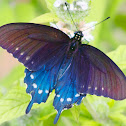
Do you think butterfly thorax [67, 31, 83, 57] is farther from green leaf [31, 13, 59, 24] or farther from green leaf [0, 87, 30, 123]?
green leaf [0, 87, 30, 123]

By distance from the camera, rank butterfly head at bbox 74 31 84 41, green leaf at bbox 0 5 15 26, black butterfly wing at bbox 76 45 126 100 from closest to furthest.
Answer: black butterfly wing at bbox 76 45 126 100, butterfly head at bbox 74 31 84 41, green leaf at bbox 0 5 15 26

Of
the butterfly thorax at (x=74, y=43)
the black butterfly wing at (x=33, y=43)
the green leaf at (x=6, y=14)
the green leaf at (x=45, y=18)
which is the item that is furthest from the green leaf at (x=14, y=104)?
the green leaf at (x=6, y=14)

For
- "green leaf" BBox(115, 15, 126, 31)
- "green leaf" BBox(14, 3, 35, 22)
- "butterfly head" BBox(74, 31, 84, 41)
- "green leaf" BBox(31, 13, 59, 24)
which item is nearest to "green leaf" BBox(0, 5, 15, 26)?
"green leaf" BBox(14, 3, 35, 22)

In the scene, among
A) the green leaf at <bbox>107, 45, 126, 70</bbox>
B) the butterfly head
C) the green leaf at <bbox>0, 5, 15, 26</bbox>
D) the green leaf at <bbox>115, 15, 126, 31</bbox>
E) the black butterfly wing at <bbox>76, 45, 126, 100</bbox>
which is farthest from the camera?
the green leaf at <bbox>115, 15, 126, 31</bbox>

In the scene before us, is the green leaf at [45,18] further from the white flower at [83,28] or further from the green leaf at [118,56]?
the green leaf at [118,56]

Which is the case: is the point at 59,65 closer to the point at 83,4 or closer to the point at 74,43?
the point at 74,43

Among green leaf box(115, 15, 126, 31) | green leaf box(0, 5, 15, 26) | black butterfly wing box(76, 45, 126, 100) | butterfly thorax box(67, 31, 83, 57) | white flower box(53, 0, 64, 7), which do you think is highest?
green leaf box(115, 15, 126, 31)

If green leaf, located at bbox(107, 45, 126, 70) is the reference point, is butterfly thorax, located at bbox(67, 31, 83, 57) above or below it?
below

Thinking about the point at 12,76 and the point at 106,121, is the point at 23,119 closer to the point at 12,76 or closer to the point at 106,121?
the point at 106,121

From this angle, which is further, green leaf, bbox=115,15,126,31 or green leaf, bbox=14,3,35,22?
green leaf, bbox=115,15,126,31

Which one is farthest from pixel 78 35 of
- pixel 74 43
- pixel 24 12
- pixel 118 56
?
pixel 24 12
